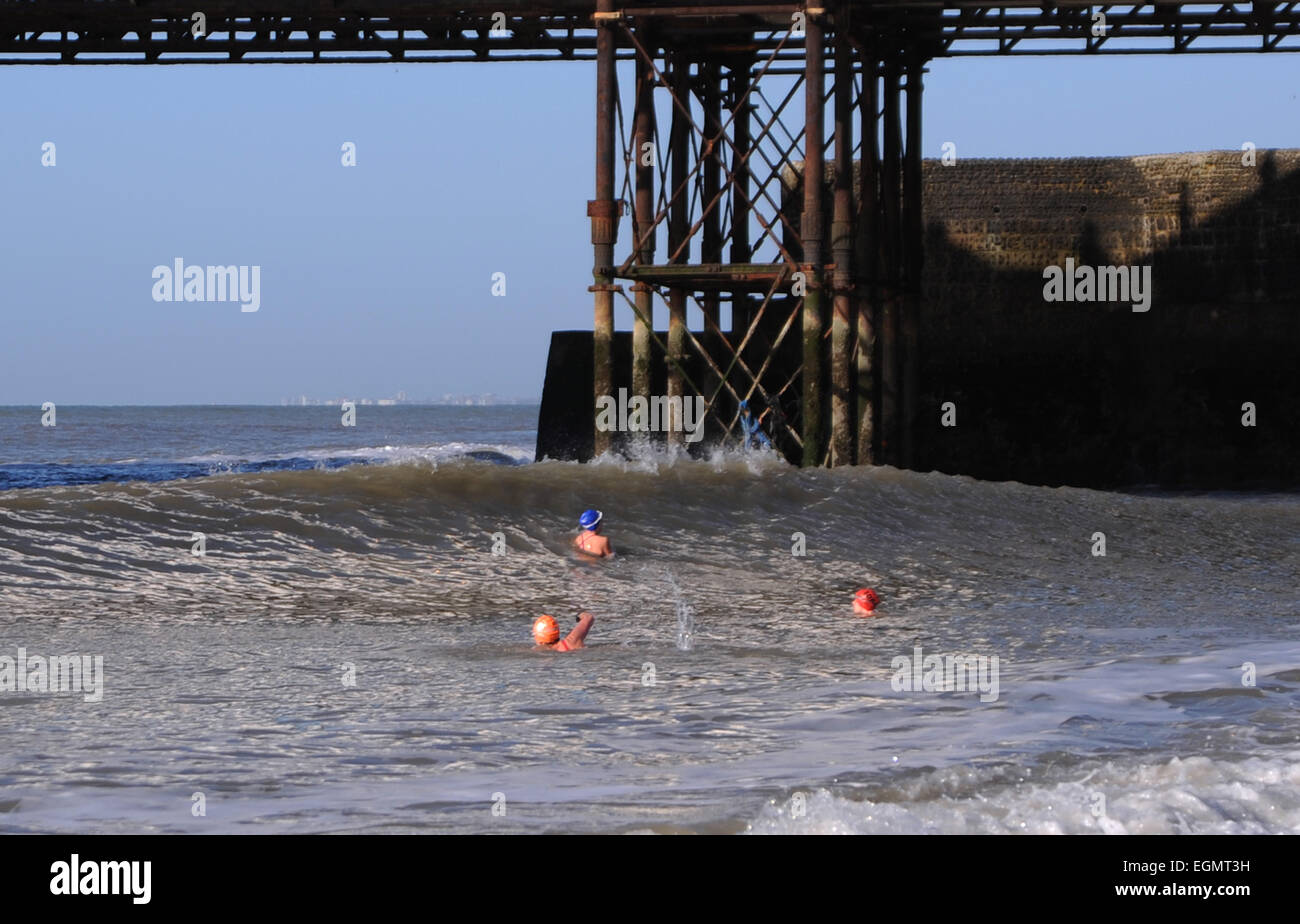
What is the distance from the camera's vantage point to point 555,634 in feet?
31.7

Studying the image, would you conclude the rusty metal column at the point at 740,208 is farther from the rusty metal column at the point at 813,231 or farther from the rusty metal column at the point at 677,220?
the rusty metal column at the point at 813,231

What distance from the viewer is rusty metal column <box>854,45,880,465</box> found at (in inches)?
784

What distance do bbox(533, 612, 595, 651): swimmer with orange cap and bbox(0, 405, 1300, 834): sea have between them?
0.10 m

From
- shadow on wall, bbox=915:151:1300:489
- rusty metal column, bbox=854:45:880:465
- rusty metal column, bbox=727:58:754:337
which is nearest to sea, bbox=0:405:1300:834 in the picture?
rusty metal column, bbox=854:45:880:465

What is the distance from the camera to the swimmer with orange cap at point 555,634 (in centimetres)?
962

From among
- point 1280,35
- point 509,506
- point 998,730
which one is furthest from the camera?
point 1280,35

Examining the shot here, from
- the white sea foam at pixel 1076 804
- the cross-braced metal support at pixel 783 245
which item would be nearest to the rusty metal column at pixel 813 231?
the cross-braced metal support at pixel 783 245

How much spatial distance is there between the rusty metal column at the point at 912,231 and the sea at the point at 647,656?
3.84 m

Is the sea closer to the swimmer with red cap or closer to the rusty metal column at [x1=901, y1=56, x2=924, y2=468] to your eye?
the swimmer with red cap

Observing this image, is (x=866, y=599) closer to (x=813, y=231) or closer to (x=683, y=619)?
(x=683, y=619)
